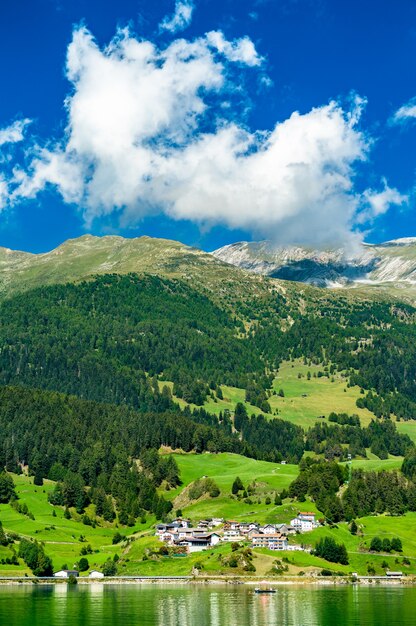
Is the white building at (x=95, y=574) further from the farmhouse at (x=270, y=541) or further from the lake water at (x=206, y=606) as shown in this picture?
the farmhouse at (x=270, y=541)

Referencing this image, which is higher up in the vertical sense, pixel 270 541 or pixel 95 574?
pixel 270 541

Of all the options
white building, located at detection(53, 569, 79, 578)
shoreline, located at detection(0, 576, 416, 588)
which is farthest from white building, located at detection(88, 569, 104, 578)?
white building, located at detection(53, 569, 79, 578)

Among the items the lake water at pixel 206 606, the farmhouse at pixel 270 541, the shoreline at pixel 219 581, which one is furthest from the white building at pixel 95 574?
the farmhouse at pixel 270 541

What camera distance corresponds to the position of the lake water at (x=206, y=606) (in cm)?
11125

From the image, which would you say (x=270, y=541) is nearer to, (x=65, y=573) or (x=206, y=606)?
(x=65, y=573)

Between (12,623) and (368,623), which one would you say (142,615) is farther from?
(368,623)

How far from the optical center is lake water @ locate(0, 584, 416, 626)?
365ft

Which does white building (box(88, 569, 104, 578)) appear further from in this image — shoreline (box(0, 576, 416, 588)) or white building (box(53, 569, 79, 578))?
white building (box(53, 569, 79, 578))

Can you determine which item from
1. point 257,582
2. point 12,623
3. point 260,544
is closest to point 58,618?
point 12,623

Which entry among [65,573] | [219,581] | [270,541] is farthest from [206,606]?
[270,541]

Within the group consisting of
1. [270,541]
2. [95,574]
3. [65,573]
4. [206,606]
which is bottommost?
[206,606]

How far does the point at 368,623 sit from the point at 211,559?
279 feet

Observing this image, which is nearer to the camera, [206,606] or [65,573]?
[206,606]

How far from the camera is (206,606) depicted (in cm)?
12781
